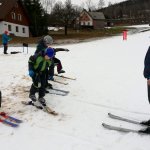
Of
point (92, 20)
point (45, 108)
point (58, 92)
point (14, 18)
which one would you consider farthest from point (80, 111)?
point (92, 20)

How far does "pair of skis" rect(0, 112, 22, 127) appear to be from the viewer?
6.54 meters

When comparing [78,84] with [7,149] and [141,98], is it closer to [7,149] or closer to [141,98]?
[141,98]

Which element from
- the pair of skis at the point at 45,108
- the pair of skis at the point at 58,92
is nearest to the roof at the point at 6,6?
the pair of skis at the point at 58,92

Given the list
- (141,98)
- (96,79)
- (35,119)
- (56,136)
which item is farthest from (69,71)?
(56,136)

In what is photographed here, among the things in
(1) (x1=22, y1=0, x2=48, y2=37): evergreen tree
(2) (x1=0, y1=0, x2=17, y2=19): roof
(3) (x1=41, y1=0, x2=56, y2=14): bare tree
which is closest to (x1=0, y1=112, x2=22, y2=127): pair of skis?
(1) (x1=22, y1=0, x2=48, y2=37): evergreen tree

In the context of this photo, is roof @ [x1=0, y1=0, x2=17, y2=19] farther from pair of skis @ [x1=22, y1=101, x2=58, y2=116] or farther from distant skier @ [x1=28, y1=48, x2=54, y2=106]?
distant skier @ [x1=28, y1=48, x2=54, y2=106]

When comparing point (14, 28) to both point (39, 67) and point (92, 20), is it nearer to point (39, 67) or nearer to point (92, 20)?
point (92, 20)

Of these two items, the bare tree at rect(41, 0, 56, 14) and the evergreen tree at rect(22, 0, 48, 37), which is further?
the bare tree at rect(41, 0, 56, 14)

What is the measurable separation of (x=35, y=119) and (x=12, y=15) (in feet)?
157

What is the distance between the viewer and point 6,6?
51.6 metres

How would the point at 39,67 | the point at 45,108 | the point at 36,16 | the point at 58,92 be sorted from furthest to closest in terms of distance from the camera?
the point at 36,16 < the point at 58,92 < the point at 45,108 < the point at 39,67

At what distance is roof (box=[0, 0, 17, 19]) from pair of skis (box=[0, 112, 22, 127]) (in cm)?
4495

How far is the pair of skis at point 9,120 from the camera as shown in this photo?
6.54m

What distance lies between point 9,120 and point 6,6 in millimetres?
47943
